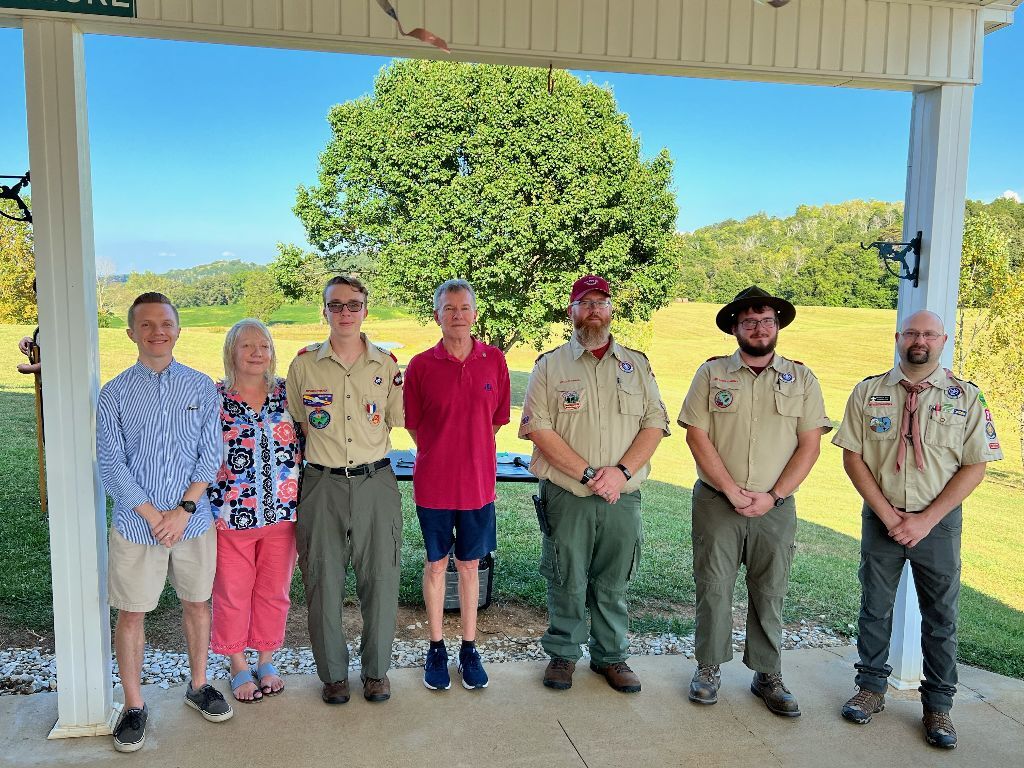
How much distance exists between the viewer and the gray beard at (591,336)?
3.24 m

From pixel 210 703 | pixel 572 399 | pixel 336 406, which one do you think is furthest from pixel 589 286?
pixel 210 703

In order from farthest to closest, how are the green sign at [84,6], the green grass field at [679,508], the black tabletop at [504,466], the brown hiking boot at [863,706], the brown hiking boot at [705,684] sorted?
the green grass field at [679,508], the black tabletop at [504,466], the brown hiking boot at [705,684], the brown hiking boot at [863,706], the green sign at [84,6]

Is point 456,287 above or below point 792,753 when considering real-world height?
above

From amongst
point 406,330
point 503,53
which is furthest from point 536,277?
point 503,53

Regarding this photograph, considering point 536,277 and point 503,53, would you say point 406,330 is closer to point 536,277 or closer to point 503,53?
point 536,277

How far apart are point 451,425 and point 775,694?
66.1 inches

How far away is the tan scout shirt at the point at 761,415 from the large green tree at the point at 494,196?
9.21 metres

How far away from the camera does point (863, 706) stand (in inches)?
123

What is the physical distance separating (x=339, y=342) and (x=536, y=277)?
31.9ft

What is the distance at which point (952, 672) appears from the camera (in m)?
3.00

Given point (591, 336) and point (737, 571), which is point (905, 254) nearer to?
point (591, 336)

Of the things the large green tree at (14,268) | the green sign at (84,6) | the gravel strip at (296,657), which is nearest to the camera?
the green sign at (84,6)

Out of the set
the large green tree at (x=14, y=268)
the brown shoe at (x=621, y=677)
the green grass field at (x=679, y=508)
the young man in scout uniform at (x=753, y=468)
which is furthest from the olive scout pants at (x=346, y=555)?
the large green tree at (x=14, y=268)

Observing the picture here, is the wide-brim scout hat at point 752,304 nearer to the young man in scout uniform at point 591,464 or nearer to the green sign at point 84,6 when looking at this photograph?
the young man in scout uniform at point 591,464
